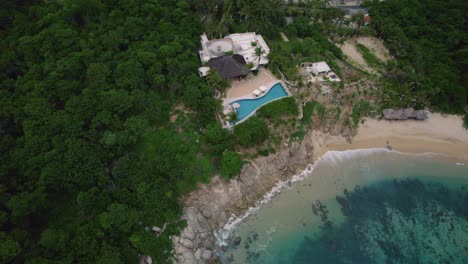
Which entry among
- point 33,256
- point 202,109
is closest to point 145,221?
point 33,256

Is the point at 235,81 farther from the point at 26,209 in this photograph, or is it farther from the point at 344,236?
the point at 26,209

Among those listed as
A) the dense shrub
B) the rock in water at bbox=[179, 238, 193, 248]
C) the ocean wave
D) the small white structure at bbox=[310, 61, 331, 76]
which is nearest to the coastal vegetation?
the dense shrub

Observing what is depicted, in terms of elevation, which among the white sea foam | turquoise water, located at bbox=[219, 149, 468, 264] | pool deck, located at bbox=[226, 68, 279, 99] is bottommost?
turquoise water, located at bbox=[219, 149, 468, 264]

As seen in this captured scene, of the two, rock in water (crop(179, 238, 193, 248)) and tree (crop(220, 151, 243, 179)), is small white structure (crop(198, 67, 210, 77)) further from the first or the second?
rock in water (crop(179, 238, 193, 248))

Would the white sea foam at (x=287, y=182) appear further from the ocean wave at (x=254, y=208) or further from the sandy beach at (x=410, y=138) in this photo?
the sandy beach at (x=410, y=138)

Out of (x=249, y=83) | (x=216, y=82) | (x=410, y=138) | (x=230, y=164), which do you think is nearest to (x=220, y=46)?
(x=249, y=83)
